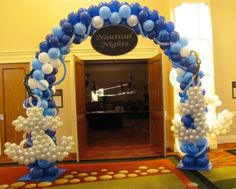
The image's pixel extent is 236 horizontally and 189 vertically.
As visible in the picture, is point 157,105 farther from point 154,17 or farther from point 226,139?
point 154,17

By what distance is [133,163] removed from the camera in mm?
6008

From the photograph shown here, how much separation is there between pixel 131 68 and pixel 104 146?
736 centimetres

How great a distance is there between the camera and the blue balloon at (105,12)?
4922 mm

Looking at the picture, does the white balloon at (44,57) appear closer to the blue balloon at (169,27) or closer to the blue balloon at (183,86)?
the blue balloon at (169,27)

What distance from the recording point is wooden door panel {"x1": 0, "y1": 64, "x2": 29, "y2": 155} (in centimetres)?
722

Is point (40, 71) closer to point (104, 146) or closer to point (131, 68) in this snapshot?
point (104, 146)

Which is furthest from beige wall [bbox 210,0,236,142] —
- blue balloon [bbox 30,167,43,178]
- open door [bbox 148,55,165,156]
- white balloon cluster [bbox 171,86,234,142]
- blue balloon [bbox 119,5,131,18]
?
blue balloon [bbox 30,167,43,178]

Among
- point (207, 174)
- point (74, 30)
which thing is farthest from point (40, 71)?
point (207, 174)

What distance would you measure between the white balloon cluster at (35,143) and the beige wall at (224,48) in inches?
180

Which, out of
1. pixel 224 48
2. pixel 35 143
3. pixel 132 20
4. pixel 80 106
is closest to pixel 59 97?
pixel 80 106

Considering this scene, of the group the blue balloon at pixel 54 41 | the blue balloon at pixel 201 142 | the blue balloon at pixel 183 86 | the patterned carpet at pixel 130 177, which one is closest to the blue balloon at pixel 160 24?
the blue balloon at pixel 183 86

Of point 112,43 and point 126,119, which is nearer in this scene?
point 112,43

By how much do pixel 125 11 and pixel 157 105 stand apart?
2.66 meters

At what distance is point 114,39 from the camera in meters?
5.21
